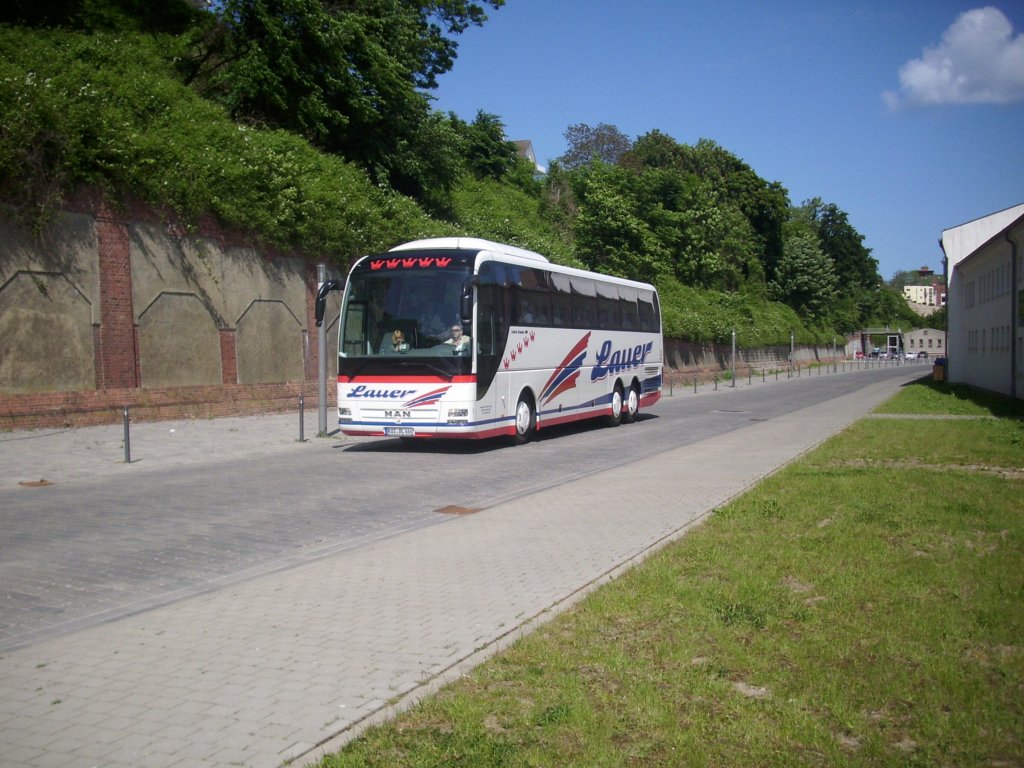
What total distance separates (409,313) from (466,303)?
1.15 metres

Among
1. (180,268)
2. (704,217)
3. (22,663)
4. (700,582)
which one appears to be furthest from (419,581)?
(704,217)

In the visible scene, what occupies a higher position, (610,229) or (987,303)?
(610,229)

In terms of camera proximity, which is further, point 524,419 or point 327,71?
point 327,71

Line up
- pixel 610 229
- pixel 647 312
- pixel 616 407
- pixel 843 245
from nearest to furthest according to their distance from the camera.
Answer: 1. pixel 616 407
2. pixel 647 312
3. pixel 610 229
4. pixel 843 245

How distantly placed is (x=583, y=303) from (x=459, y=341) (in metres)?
6.37

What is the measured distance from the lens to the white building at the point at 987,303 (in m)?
33.6

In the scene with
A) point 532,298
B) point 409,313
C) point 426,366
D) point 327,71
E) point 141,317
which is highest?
point 327,71

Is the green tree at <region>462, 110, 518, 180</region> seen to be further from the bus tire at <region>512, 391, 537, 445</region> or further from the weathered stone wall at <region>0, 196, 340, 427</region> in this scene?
the bus tire at <region>512, 391, 537, 445</region>

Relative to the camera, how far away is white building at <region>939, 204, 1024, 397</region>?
3356 centimetres

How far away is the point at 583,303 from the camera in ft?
73.2

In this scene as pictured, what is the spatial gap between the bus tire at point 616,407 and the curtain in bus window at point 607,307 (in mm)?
1662

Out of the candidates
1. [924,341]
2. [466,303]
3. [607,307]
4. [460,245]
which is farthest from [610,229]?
[924,341]

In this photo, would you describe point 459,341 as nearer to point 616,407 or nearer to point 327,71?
point 616,407

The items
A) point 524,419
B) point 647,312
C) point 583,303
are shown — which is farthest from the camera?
point 647,312
